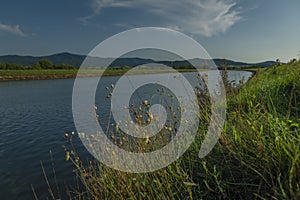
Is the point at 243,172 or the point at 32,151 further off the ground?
the point at 243,172

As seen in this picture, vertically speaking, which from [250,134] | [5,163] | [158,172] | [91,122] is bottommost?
[5,163]

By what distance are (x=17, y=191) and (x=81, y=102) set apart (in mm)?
14941

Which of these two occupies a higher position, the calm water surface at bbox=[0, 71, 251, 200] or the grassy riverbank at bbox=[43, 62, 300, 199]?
the grassy riverbank at bbox=[43, 62, 300, 199]

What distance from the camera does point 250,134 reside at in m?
2.70

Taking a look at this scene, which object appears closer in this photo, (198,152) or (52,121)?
(198,152)

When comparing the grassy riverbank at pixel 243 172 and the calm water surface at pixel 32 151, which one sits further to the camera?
the calm water surface at pixel 32 151

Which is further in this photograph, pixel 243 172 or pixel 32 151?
pixel 32 151

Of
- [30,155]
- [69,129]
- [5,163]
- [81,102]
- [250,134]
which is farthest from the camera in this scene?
[81,102]

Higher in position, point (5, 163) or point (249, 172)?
point (249, 172)

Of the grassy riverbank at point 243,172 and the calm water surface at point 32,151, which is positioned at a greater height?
the grassy riverbank at point 243,172

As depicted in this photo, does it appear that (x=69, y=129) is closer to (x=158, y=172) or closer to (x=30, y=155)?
(x=30, y=155)

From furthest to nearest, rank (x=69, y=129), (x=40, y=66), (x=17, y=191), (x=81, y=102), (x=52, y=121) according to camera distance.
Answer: (x=40, y=66) → (x=81, y=102) → (x=52, y=121) → (x=69, y=129) → (x=17, y=191)

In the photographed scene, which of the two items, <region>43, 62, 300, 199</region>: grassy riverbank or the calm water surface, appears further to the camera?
the calm water surface

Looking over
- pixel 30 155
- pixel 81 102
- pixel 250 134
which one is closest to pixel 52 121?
pixel 30 155
